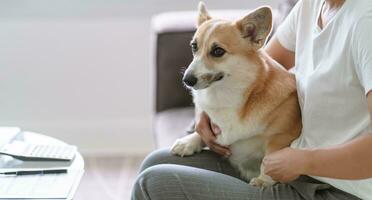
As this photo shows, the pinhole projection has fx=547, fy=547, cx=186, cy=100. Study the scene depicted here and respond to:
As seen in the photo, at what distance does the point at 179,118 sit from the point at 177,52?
0.28 meters

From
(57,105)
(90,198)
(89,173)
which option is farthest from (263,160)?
(57,105)

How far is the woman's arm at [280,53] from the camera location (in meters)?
1.56

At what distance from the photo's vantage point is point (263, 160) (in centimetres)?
133

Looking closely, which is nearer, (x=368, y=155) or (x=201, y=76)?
(x=368, y=155)

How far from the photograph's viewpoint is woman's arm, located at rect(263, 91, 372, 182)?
112 centimetres

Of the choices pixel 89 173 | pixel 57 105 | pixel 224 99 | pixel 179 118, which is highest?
pixel 224 99

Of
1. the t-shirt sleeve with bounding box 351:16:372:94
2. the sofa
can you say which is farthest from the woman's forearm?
the sofa

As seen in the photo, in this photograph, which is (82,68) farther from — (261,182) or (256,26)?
(261,182)

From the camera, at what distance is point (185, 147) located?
1489 mm

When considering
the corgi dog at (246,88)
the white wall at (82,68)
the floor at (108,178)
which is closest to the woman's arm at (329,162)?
the corgi dog at (246,88)

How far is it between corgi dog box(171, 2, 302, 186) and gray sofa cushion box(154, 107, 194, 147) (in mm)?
414

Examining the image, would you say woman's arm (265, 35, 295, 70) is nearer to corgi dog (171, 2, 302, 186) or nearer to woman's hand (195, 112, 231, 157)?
corgi dog (171, 2, 302, 186)

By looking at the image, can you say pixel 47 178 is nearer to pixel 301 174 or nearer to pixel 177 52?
pixel 301 174

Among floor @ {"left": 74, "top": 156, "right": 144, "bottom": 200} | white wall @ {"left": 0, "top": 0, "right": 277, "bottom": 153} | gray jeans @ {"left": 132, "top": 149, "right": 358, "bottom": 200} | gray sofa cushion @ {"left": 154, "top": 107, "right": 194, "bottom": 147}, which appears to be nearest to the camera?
gray jeans @ {"left": 132, "top": 149, "right": 358, "bottom": 200}
